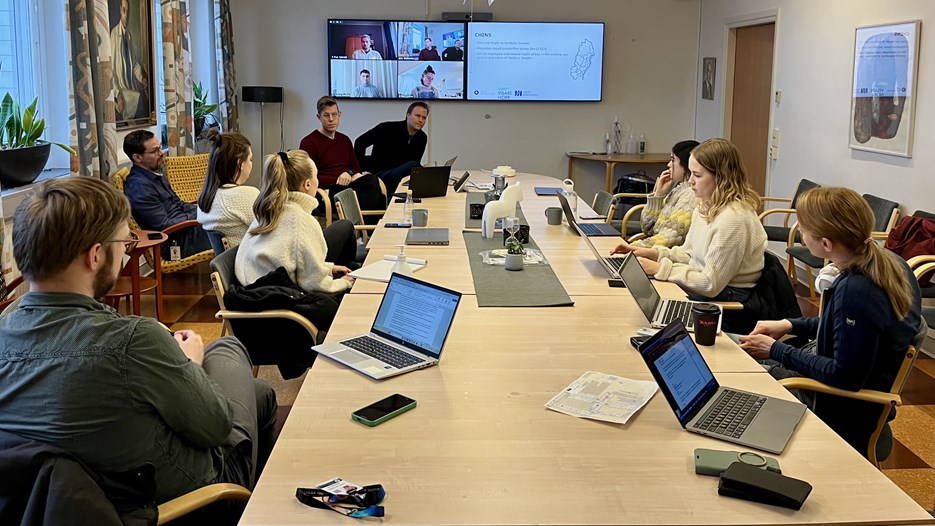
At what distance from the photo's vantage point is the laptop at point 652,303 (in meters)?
2.98

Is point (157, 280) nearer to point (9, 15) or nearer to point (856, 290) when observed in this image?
point (9, 15)

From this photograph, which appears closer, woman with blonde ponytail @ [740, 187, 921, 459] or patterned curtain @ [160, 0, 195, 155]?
woman with blonde ponytail @ [740, 187, 921, 459]

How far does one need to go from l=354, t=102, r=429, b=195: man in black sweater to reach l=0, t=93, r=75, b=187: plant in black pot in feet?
11.5

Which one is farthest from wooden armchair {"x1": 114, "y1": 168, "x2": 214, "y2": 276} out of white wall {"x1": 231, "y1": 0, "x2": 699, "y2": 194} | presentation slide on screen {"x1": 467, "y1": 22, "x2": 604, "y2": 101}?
presentation slide on screen {"x1": 467, "y1": 22, "x2": 604, "y2": 101}

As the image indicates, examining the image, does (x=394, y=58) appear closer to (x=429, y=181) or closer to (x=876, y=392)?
(x=429, y=181)

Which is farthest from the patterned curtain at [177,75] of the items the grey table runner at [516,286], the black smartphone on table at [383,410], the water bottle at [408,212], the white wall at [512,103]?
the black smartphone on table at [383,410]

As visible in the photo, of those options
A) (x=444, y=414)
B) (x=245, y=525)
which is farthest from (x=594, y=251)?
(x=245, y=525)

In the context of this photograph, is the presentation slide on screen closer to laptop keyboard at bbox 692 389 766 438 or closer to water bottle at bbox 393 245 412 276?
water bottle at bbox 393 245 412 276

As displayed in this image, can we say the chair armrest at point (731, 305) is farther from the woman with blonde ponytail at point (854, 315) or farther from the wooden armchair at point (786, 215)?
the wooden armchair at point (786, 215)

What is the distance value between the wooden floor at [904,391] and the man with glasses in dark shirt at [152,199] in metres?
0.42

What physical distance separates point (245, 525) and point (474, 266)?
2305mm

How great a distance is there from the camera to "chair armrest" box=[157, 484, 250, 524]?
1955 millimetres

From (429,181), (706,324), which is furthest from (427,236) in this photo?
(706,324)

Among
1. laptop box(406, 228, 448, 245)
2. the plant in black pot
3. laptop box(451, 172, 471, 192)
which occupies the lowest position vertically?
laptop box(406, 228, 448, 245)
